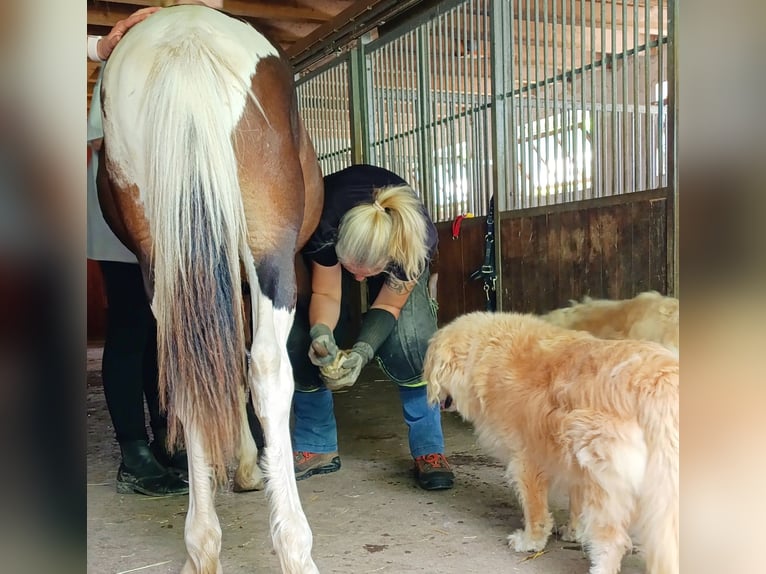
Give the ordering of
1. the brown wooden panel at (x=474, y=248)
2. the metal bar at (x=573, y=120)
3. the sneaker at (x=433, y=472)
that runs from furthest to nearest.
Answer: the brown wooden panel at (x=474, y=248) → the metal bar at (x=573, y=120) → the sneaker at (x=433, y=472)

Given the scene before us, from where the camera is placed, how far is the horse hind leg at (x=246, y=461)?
1006mm

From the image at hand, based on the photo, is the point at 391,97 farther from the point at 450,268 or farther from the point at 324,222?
the point at 324,222

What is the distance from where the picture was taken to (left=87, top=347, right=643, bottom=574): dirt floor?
3.69 feet

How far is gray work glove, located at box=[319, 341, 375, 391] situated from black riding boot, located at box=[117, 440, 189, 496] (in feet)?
1.38

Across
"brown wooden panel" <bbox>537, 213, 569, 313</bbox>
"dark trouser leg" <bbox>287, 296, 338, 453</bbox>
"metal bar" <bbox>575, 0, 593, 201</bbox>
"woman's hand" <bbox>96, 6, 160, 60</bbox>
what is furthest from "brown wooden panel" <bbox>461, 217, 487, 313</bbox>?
"woman's hand" <bbox>96, 6, 160, 60</bbox>

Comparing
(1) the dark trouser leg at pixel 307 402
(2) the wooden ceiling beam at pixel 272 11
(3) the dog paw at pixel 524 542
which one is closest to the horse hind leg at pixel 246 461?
(1) the dark trouser leg at pixel 307 402

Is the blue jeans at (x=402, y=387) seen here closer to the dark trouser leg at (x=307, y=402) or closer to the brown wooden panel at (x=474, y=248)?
the dark trouser leg at (x=307, y=402)

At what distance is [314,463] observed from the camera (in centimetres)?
137

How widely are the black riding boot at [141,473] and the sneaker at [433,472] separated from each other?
1.83 feet

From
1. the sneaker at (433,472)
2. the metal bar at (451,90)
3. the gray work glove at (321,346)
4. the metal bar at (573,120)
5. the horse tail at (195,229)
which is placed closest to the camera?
the horse tail at (195,229)

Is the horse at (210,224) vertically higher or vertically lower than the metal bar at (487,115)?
lower

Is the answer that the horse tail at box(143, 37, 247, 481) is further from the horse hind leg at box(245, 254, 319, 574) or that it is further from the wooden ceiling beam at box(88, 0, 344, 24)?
the wooden ceiling beam at box(88, 0, 344, 24)

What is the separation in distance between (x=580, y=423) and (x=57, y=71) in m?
0.95

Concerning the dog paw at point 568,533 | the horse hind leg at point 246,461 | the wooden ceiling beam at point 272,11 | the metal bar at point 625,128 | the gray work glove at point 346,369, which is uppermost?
the wooden ceiling beam at point 272,11
